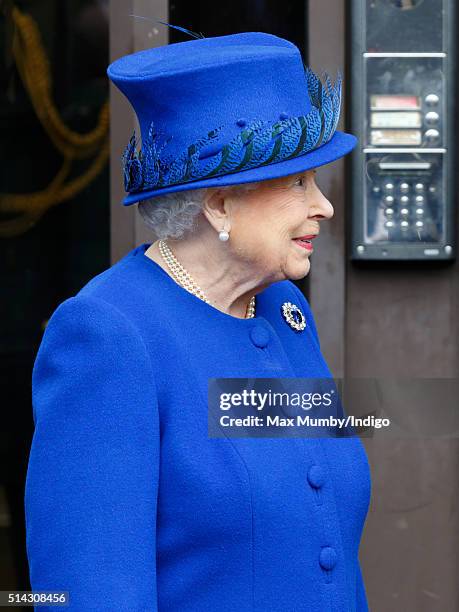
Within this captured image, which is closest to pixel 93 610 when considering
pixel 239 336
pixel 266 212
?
pixel 239 336

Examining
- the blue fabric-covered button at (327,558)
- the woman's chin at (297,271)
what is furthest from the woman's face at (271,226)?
the blue fabric-covered button at (327,558)

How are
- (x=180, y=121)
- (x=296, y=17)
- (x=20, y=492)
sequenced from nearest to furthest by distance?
(x=180, y=121), (x=296, y=17), (x=20, y=492)

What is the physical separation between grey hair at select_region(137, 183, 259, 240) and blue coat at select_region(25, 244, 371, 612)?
0.29ft

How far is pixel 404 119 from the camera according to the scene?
9.02ft

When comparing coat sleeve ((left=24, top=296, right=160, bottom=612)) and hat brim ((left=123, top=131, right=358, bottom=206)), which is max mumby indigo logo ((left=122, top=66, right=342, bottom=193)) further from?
coat sleeve ((left=24, top=296, right=160, bottom=612))

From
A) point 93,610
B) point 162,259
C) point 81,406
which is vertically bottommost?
point 93,610

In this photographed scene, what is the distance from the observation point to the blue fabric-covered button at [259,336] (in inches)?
73.6

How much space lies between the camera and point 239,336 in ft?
6.08

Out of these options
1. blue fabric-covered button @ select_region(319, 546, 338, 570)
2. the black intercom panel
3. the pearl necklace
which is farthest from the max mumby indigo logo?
the black intercom panel

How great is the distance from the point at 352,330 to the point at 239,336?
1.07m

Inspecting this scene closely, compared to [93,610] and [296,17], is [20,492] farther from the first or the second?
[93,610]

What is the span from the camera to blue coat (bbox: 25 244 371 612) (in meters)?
1.60

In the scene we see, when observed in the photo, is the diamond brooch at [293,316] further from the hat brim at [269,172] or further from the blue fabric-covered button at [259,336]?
the hat brim at [269,172]

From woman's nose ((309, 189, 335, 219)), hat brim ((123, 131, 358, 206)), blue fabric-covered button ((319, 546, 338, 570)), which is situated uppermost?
hat brim ((123, 131, 358, 206))
